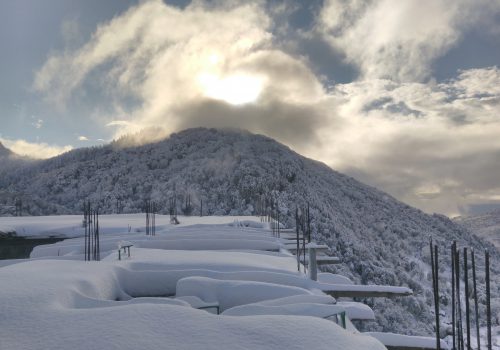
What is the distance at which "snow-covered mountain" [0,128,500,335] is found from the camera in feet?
203

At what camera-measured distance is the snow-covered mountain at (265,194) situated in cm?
6184

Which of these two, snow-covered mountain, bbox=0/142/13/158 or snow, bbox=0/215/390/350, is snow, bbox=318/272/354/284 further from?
snow-covered mountain, bbox=0/142/13/158

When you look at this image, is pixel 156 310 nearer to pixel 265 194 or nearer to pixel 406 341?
pixel 406 341

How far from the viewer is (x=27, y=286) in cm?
794

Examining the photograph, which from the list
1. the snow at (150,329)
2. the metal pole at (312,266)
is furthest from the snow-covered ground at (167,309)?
the metal pole at (312,266)

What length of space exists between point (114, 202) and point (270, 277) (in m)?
107

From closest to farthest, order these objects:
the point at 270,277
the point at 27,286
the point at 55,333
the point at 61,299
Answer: the point at 55,333
the point at 61,299
the point at 27,286
the point at 270,277

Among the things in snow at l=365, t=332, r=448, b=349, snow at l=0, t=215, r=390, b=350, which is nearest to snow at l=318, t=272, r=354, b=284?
snow at l=0, t=215, r=390, b=350

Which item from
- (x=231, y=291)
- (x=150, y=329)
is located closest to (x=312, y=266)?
(x=231, y=291)

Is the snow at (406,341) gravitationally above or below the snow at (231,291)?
below

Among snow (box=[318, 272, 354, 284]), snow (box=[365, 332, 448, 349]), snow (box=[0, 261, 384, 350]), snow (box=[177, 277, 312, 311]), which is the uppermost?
snow (box=[0, 261, 384, 350])

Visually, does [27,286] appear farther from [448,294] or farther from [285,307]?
[448,294]

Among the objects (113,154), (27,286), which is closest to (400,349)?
(27,286)

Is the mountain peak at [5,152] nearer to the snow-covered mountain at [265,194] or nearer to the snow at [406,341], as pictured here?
the snow-covered mountain at [265,194]
